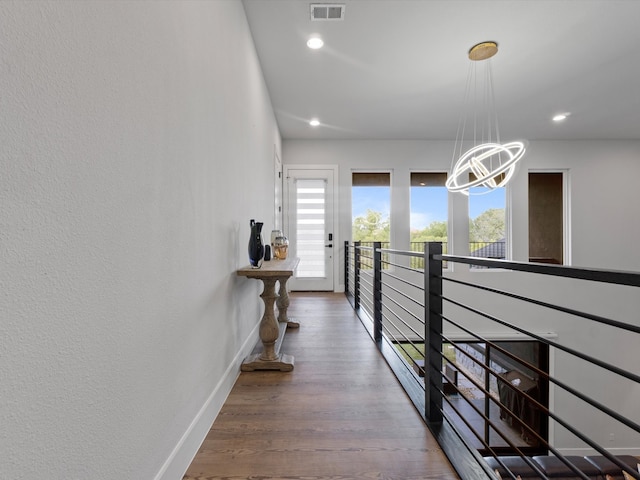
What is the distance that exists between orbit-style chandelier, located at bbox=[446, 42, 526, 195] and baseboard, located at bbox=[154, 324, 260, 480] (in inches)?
112

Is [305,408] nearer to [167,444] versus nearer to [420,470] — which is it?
[420,470]

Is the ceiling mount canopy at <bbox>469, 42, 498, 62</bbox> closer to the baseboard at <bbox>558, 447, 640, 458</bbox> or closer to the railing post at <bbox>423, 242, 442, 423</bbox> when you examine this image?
the railing post at <bbox>423, 242, 442, 423</bbox>

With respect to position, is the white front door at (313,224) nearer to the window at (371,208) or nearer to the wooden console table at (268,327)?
the window at (371,208)

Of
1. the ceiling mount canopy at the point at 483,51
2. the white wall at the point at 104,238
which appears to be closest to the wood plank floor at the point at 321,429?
the white wall at the point at 104,238

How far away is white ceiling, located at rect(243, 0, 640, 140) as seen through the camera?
7.82 ft

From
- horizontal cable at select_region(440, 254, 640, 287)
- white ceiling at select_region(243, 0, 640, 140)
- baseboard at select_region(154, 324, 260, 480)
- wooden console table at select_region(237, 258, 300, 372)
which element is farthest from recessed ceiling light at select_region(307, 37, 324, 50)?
baseboard at select_region(154, 324, 260, 480)

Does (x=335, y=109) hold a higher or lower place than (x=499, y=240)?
higher

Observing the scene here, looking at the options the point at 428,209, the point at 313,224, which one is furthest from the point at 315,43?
the point at 428,209

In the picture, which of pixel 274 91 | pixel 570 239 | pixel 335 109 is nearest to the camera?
pixel 274 91

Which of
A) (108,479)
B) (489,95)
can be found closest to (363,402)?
(108,479)

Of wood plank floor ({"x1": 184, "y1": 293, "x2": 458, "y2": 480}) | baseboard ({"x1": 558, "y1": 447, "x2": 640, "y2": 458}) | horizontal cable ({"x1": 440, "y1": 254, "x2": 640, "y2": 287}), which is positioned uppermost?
horizontal cable ({"x1": 440, "y1": 254, "x2": 640, "y2": 287})

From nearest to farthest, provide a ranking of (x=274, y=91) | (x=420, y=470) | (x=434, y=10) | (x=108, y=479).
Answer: (x=108, y=479)
(x=420, y=470)
(x=434, y=10)
(x=274, y=91)

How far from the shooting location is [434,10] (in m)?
2.35

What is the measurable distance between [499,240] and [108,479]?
579 centimetres
